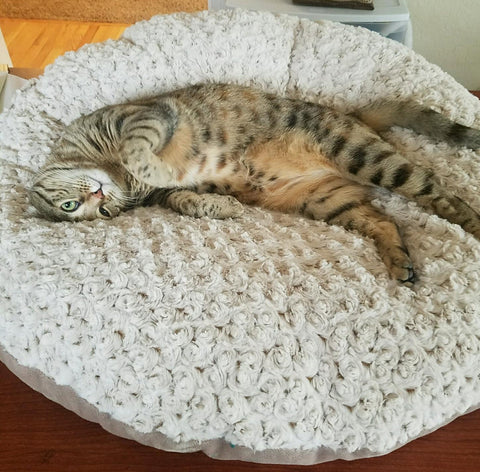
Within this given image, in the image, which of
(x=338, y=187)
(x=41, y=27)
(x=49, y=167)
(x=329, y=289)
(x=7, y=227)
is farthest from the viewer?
(x=41, y=27)

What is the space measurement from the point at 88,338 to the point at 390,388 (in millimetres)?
525

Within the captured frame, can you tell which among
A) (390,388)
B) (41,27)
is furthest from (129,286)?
(41,27)

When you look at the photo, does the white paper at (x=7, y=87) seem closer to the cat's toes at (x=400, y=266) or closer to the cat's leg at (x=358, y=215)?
the cat's leg at (x=358, y=215)

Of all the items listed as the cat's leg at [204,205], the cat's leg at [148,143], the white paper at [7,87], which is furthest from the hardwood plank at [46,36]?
the cat's leg at [204,205]

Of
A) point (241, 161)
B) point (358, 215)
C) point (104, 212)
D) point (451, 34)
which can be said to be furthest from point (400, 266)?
point (451, 34)

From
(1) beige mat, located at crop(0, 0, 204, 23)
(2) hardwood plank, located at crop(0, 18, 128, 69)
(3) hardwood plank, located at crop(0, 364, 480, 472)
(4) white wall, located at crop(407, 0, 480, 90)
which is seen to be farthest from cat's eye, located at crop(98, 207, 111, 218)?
(1) beige mat, located at crop(0, 0, 204, 23)

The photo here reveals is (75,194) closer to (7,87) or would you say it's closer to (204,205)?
(204,205)

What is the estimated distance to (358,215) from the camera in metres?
1.28

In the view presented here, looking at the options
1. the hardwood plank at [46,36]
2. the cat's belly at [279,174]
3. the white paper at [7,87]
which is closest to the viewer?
the cat's belly at [279,174]

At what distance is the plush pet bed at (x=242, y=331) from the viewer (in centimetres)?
78

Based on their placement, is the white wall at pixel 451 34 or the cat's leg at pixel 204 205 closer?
the cat's leg at pixel 204 205

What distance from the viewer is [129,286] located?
87 centimetres

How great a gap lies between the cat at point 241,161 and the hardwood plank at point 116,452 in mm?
423

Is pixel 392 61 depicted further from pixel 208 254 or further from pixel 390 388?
pixel 390 388
